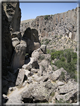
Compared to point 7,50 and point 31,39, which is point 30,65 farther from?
point 31,39

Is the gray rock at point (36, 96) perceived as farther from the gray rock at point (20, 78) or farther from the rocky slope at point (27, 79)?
the gray rock at point (20, 78)

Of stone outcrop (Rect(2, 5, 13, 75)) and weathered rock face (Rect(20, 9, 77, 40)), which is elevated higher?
weathered rock face (Rect(20, 9, 77, 40))

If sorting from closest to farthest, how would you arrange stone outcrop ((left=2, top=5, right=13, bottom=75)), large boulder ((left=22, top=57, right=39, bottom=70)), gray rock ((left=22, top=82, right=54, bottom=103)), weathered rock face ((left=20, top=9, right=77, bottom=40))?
1. gray rock ((left=22, top=82, right=54, bottom=103))
2. stone outcrop ((left=2, top=5, right=13, bottom=75))
3. large boulder ((left=22, top=57, right=39, bottom=70))
4. weathered rock face ((left=20, top=9, right=77, bottom=40))

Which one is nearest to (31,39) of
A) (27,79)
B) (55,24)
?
(27,79)

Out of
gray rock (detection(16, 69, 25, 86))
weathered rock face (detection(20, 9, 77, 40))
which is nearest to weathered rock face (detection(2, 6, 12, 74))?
gray rock (detection(16, 69, 25, 86))

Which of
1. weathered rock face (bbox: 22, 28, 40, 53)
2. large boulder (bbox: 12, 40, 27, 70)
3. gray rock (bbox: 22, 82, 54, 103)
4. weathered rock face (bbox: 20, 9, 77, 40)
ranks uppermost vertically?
weathered rock face (bbox: 20, 9, 77, 40)

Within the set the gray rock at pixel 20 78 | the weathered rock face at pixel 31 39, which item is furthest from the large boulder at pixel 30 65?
the weathered rock face at pixel 31 39

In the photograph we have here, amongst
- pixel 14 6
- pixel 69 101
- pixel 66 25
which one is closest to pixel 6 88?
pixel 69 101

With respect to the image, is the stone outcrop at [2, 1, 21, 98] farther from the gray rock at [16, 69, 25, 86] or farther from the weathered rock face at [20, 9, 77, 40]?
the weathered rock face at [20, 9, 77, 40]

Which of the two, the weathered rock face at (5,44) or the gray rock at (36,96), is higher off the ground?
the weathered rock face at (5,44)

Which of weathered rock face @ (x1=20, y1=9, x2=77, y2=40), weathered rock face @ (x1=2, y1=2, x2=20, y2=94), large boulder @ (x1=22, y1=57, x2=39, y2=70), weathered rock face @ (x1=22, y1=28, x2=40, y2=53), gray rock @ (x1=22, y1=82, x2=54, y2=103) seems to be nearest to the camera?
gray rock @ (x1=22, y1=82, x2=54, y2=103)

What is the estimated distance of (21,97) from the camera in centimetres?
368

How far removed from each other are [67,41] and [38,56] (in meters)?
32.1

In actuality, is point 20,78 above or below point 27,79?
above
